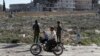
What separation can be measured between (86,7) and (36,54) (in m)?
153

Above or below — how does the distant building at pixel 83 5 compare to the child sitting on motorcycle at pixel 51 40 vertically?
below

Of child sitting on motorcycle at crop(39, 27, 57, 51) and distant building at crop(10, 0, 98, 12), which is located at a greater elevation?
child sitting on motorcycle at crop(39, 27, 57, 51)

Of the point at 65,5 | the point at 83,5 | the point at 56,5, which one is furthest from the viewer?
the point at 83,5

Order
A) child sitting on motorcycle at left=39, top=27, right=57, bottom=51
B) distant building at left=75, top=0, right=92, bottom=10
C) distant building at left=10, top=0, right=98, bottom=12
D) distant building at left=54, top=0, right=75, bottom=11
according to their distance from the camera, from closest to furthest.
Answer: child sitting on motorcycle at left=39, top=27, right=57, bottom=51, distant building at left=10, top=0, right=98, bottom=12, distant building at left=54, top=0, right=75, bottom=11, distant building at left=75, top=0, right=92, bottom=10

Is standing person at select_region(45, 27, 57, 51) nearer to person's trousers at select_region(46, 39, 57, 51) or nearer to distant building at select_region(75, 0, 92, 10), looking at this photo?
person's trousers at select_region(46, 39, 57, 51)

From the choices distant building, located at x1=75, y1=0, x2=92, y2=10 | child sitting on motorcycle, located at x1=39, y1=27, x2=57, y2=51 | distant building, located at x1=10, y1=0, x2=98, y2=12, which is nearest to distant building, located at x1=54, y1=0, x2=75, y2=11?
distant building, located at x1=10, y1=0, x2=98, y2=12

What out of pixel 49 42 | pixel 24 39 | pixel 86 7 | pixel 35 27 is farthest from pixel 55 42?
pixel 86 7

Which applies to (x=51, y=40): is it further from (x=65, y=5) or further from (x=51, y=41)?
(x=65, y=5)

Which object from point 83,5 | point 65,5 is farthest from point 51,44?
point 83,5

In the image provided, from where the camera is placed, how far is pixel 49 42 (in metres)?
18.3

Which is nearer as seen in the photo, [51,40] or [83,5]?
[51,40]

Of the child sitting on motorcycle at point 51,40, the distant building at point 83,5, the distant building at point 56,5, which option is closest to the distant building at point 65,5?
the distant building at point 56,5

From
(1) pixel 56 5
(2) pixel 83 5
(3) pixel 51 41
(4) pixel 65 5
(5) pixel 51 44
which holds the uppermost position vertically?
(3) pixel 51 41

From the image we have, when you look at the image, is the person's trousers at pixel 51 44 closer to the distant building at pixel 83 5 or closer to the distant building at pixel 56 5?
the distant building at pixel 56 5
